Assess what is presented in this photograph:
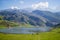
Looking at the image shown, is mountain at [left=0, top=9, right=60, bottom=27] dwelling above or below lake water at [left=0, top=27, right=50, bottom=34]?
above

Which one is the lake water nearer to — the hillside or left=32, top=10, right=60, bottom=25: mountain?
the hillside

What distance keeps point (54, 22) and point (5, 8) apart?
1106 mm

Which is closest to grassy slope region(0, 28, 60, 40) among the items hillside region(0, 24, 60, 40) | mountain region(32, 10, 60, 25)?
hillside region(0, 24, 60, 40)

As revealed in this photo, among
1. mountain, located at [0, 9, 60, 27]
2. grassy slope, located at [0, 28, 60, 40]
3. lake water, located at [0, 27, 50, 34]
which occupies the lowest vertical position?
grassy slope, located at [0, 28, 60, 40]

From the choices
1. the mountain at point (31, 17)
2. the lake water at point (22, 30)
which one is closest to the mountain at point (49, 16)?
the mountain at point (31, 17)

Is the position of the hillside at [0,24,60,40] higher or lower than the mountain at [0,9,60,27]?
lower

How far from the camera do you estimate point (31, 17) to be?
2.66 meters

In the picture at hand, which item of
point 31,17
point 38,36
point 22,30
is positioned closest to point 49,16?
point 31,17

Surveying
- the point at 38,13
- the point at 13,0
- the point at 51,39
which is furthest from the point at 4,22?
the point at 51,39

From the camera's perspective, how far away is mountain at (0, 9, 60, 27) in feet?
8.66

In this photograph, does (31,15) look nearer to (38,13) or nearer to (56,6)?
Answer: (38,13)


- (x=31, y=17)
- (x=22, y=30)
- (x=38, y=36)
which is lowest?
(x=38, y=36)

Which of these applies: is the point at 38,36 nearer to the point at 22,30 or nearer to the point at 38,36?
the point at 38,36

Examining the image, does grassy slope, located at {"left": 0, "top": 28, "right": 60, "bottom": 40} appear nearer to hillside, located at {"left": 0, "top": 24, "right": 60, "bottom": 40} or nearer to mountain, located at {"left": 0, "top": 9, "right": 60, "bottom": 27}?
hillside, located at {"left": 0, "top": 24, "right": 60, "bottom": 40}
